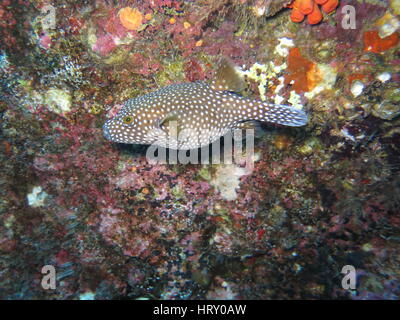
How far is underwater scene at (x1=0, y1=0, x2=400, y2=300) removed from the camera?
4.20m

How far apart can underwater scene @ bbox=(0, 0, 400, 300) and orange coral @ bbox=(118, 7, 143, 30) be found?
2cm

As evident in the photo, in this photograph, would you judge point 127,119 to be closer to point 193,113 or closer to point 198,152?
point 193,113

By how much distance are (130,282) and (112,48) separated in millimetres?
4746

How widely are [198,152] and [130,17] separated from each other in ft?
9.87

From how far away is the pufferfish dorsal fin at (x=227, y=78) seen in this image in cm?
405

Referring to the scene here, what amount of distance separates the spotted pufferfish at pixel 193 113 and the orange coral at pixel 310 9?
1581 mm

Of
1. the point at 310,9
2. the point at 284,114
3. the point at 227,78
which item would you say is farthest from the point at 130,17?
the point at 284,114

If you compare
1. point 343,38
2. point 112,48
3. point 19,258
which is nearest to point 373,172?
point 343,38

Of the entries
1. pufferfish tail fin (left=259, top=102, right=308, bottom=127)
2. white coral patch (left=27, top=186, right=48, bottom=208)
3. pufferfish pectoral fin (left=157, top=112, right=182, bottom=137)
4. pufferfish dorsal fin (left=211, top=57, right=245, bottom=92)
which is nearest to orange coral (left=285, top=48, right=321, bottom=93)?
pufferfish tail fin (left=259, top=102, right=308, bottom=127)

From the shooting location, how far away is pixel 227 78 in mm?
4141
